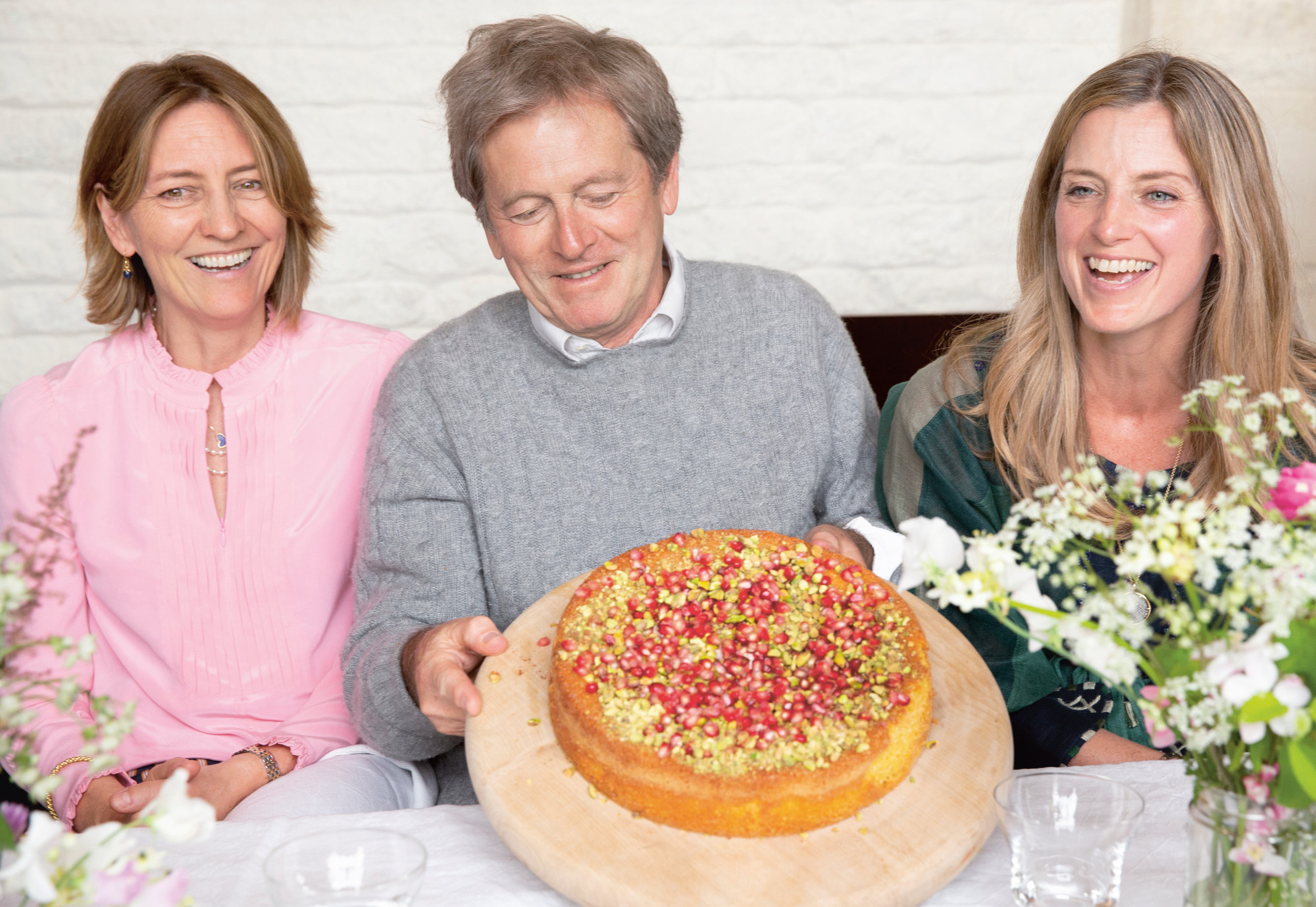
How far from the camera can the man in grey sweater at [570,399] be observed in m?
1.59

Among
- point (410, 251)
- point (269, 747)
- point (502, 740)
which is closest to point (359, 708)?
point (269, 747)

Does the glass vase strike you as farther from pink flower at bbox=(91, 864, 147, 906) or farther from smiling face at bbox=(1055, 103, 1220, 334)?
smiling face at bbox=(1055, 103, 1220, 334)

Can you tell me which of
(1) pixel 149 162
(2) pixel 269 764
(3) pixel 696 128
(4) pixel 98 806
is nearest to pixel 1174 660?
(2) pixel 269 764

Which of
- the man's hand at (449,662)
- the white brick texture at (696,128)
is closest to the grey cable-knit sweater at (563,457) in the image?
the man's hand at (449,662)

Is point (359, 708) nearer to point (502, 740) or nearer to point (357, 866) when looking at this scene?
point (502, 740)

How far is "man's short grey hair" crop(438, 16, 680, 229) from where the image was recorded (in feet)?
5.16

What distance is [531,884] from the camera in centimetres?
108

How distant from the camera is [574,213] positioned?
5.29ft

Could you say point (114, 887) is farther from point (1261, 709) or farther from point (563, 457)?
point (563, 457)

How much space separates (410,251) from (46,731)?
1318 millimetres

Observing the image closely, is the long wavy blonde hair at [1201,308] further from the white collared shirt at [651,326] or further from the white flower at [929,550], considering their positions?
the white flower at [929,550]

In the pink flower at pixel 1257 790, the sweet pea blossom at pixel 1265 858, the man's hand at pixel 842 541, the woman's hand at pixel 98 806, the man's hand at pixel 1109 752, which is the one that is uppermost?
the pink flower at pixel 1257 790

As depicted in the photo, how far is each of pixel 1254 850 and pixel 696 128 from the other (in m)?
2.20

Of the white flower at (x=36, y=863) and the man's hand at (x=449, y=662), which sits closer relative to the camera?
the white flower at (x=36, y=863)
